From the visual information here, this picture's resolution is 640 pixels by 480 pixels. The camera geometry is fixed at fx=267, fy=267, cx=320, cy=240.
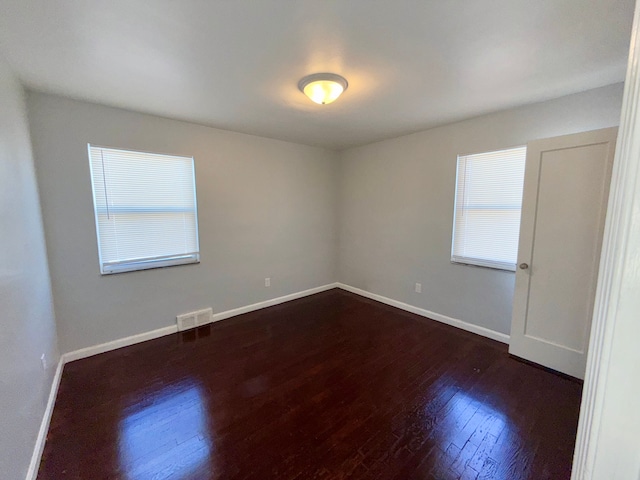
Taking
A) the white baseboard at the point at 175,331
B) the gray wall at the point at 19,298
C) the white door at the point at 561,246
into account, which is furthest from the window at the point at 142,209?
the white door at the point at 561,246

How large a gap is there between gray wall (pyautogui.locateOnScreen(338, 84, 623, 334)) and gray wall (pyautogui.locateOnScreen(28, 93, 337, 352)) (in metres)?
0.54

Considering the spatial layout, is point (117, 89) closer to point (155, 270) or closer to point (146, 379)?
point (155, 270)

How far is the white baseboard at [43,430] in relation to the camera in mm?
1421

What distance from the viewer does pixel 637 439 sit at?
1.69 ft

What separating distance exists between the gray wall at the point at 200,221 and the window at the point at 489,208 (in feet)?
6.79

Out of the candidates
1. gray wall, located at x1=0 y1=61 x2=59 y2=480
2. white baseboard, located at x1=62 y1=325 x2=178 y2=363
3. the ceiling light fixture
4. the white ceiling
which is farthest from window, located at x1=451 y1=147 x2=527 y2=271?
gray wall, located at x1=0 y1=61 x2=59 y2=480

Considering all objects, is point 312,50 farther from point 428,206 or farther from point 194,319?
A: point 194,319

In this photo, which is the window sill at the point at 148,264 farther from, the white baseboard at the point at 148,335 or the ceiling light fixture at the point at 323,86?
the ceiling light fixture at the point at 323,86

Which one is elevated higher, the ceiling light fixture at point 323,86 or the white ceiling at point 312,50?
the white ceiling at point 312,50

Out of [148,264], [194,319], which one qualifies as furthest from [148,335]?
[148,264]

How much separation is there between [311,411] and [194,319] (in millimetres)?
1957

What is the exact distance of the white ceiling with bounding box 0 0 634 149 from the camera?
4.35 ft

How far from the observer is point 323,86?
2.00 meters

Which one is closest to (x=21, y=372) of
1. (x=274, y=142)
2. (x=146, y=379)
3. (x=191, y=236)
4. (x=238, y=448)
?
(x=146, y=379)
